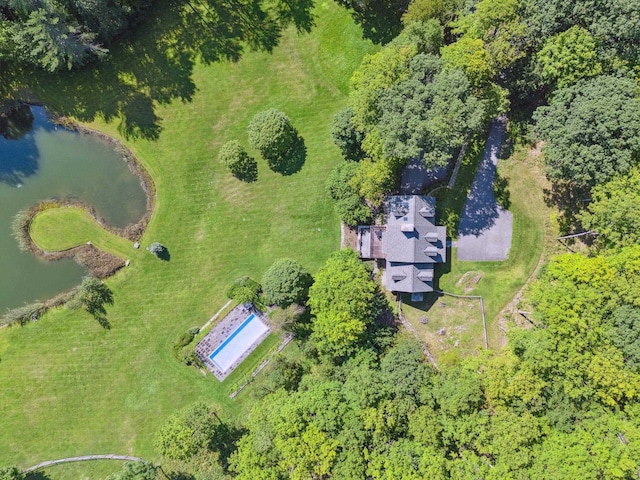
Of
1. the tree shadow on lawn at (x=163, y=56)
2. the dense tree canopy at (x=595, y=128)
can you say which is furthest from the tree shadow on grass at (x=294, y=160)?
the dense tree canopy at (x=595, y=128)

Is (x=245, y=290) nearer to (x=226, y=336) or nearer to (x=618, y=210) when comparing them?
(x=226, y=336)

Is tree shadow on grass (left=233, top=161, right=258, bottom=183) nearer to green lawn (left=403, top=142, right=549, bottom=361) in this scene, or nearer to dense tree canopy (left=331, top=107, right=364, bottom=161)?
dense tree canopy (left=331, top=107, right=364, bottom=161)

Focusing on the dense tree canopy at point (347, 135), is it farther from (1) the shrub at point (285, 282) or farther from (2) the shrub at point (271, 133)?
(1) the shrub at point (285, 282)

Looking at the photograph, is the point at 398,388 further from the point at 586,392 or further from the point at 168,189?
the point at 168,189

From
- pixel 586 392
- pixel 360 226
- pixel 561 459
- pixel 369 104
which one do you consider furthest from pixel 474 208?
pixel 561 459

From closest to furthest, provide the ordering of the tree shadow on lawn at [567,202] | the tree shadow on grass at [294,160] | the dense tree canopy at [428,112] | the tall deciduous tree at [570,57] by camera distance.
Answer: the tall deciduous tree at [570,57], the dense tree canopy at [428,112], the tree shadow on lawn at [567,202], the tree shadow on grass at [294,160]

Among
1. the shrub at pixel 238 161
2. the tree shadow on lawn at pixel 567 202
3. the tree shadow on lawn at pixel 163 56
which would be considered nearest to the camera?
the tree shadow on lawn at pixel 567 202

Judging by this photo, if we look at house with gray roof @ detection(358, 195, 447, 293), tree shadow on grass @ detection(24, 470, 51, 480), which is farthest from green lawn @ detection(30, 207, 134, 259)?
house with gray roof @ detection(358, 195, 447, 293)
